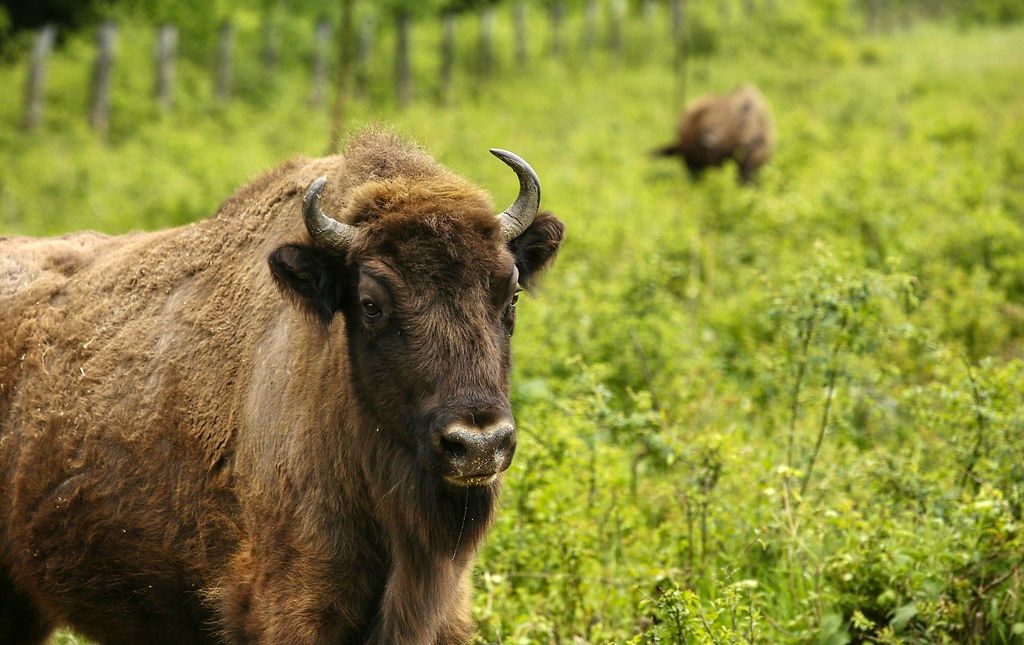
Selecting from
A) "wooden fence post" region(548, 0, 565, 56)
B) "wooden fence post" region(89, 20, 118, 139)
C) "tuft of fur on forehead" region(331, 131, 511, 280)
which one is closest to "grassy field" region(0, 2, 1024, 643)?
"tuft of fur on forehead" region(331, 131, 511, 280)

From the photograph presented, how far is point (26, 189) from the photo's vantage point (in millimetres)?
19281

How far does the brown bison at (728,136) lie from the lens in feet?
67.6

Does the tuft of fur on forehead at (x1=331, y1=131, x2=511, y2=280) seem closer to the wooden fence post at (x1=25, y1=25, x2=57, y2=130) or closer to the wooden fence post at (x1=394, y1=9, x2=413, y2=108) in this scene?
the wooden fence post at (x1=25, y1=25, x2=57, y2=130)

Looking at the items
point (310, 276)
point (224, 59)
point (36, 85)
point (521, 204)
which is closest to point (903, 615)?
point (521, 204)

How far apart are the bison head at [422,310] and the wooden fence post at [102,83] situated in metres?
27.0

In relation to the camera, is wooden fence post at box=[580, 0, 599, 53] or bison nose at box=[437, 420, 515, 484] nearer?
bison nose at box=[437, 420, 515, 484]

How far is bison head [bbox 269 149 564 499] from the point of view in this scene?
11.9ft

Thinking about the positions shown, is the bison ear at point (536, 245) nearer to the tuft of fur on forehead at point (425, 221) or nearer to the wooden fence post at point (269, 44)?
the tuft of fur on forehead at point (425, 221)

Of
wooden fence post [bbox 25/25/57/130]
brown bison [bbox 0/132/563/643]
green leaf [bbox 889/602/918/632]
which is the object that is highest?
brown bison [bbox 0/132/563/643]

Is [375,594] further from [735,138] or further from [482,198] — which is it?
[735,138]

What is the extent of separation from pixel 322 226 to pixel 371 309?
1.21 ft

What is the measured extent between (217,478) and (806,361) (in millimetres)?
3296

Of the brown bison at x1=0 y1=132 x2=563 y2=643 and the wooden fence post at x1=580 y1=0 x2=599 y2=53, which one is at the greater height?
the brown bison at x1=0 y1=132 x2=563 y2=643

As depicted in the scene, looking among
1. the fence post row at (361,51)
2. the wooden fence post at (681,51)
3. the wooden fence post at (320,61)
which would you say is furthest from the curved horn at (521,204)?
the wooden fence post at (320,61)
